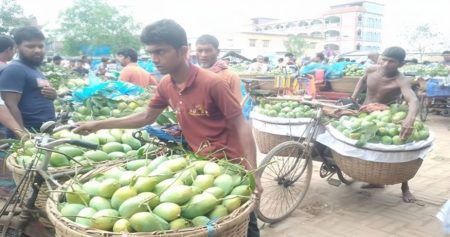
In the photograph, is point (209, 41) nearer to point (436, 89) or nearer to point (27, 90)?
point (27, 90)

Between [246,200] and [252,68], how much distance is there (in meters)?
13.9

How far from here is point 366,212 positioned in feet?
13.0

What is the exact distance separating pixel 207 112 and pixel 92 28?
2908cm

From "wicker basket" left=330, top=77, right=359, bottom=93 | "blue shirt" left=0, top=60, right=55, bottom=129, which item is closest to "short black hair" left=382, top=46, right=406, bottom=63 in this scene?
"blue shirt" left=0, top=60, right=55, bottom=129

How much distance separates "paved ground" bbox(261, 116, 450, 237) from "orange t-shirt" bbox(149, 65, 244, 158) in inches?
63.3

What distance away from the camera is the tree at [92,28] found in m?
28.7

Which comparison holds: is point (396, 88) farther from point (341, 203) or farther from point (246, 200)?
point (246, 200)

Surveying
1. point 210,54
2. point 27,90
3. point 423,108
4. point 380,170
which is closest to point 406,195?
point 380,170

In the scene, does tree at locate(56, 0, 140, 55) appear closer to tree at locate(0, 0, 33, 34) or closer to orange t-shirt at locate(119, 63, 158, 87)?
tree at locate(0, 0, 33, 34)

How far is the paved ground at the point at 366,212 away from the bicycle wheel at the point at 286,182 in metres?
0.14

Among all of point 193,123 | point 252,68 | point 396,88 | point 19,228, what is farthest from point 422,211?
point 252,68

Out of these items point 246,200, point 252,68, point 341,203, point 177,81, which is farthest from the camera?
point 252,68

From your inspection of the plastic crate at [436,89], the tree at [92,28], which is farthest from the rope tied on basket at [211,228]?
the tree at [92,28]

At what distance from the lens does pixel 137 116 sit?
2.63m
